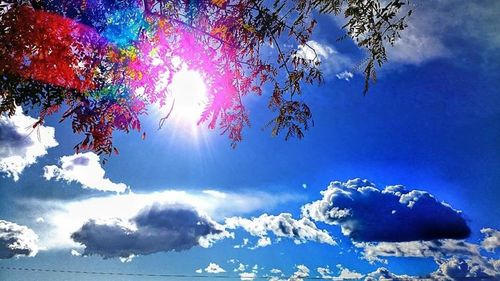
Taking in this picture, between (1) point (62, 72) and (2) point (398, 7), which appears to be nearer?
(2) point (398, 7)

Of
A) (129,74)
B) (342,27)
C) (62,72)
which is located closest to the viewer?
(342,27)

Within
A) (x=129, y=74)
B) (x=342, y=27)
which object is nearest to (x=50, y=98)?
(x=129, y=74)

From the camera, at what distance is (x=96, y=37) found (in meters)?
6.63

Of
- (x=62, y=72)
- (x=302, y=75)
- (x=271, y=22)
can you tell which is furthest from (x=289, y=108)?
(x=62, y=72)

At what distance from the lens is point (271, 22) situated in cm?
600

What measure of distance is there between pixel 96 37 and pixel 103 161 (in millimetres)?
2182

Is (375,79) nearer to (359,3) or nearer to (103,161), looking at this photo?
(359,3)

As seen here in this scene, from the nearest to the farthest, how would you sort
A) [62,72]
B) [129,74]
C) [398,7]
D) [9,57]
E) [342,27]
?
[398,7]
[342,27]
[9,57]
[62,72]
[129,74]

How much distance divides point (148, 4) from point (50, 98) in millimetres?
2369

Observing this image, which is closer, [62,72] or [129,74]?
[62,72]

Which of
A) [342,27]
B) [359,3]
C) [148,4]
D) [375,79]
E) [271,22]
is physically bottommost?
[375,79]

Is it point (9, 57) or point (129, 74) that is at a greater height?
point (129, 74)

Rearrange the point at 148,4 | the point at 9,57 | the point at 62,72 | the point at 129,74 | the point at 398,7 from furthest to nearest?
the point at 129,74, the point at 148,4, the point at 62,72, the point at 9,57, the point at 398,7

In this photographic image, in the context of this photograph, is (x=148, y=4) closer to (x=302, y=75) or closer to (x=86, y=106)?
(x=86, y=106)
